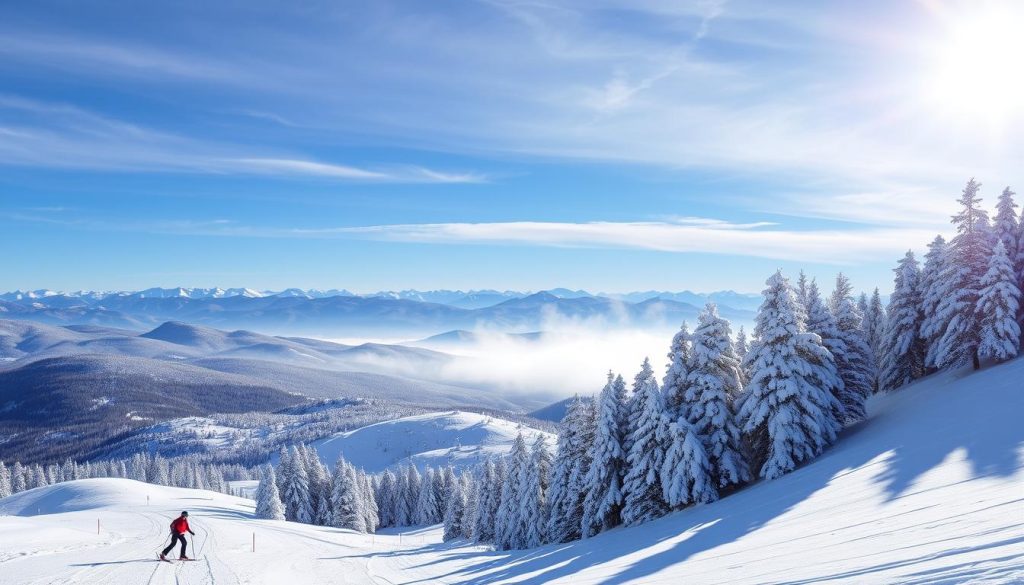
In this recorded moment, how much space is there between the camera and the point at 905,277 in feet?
155

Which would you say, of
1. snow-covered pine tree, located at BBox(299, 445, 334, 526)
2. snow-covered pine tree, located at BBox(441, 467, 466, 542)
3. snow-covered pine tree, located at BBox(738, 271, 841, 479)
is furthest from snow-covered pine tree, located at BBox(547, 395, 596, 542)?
snow-covered pine tree, located at BBox(299, 445, 334, 526)

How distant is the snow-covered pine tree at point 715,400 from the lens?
1214 inches

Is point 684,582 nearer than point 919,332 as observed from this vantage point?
Yes

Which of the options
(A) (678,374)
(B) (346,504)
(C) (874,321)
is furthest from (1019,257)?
(B) (346,504)

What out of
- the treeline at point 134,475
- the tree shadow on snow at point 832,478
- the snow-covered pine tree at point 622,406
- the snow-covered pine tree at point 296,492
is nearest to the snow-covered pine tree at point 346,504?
the snow-covered pine tree at point 296,492

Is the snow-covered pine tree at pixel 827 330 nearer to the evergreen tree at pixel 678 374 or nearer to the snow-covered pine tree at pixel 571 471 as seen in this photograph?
the evergreen tree at pixel 678 374

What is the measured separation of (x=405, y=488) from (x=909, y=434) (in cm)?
9224

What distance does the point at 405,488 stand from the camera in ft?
340

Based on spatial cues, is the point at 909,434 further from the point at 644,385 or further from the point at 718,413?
the point at 644,385

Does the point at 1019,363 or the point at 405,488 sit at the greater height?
the point at 1019,363

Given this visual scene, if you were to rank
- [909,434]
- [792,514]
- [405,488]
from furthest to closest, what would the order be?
[405,488], [909,434], [792,514]

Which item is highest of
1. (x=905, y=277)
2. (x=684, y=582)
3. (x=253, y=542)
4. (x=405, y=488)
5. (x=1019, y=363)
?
(x=905, y=277)

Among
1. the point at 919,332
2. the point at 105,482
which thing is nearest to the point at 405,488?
the point at 105,482


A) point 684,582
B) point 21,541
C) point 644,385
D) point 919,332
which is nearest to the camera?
point 684,582
